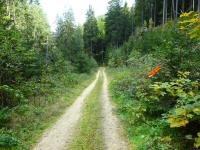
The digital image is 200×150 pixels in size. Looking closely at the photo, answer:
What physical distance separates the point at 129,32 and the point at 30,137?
67686 millimetres

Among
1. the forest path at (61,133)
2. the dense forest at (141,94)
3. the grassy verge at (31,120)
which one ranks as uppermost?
the dense forest at (141,94)

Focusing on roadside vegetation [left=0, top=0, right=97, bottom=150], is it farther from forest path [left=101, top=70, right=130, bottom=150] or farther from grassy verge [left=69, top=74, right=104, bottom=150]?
forest path [left=101, top=70, right=130, bottom=150]

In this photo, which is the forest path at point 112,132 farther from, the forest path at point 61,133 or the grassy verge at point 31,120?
the grassy verge at point 31,120

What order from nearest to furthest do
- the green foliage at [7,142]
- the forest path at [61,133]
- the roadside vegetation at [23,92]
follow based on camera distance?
the green foliage at [7,142] < the forest path at [61,133] < the roadside vegetation at [23,92]

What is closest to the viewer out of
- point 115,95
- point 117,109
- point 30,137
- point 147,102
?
point 30,137

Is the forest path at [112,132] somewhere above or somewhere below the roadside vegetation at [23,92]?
below

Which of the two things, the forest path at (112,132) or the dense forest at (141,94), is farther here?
the forest path at (112,132)

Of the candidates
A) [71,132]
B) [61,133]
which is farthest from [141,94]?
[61,133]

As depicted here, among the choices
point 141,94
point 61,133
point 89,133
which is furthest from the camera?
point 141,94

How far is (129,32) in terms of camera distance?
77000 mm

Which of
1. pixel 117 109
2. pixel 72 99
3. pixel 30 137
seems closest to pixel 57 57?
pixel 72 99

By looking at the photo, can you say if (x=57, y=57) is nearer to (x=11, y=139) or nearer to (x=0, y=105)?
(x=0, y=105)

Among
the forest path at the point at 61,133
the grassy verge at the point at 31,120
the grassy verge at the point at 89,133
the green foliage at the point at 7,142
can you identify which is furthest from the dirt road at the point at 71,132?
the green foliage at the point at 7,142

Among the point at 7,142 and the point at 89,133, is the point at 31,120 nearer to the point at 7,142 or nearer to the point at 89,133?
the point at 89,133
